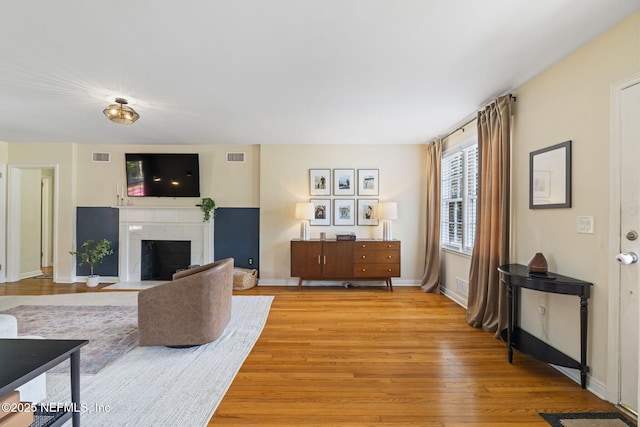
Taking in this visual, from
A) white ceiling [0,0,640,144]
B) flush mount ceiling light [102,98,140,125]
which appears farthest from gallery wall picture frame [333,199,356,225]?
flush mount ceiling light [102,98,140,125]

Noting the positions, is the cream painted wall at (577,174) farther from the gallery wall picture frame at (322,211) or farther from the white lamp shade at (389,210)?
the gallery wall picture frame at (322,211)

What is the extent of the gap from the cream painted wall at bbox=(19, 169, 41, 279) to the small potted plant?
4.03 ft

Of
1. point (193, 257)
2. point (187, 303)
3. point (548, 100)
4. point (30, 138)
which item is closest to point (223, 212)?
point (193, 257)

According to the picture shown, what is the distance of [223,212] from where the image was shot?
5312mm

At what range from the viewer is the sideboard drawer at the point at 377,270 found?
472 centimetres

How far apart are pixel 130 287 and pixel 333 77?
483 cm

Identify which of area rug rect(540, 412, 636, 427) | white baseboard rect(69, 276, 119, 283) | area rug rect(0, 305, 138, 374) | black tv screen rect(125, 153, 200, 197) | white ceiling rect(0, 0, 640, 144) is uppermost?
white ceiling rect(0, 0, 640, 144)

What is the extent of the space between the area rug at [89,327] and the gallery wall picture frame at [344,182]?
140 inches

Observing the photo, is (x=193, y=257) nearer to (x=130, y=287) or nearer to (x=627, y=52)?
(x=130, y=287)

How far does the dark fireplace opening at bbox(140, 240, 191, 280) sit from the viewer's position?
5.29 m

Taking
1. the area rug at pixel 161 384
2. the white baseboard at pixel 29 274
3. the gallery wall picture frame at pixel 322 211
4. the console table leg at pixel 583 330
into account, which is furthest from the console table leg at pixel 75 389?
the white baseboard at pixel 29 274

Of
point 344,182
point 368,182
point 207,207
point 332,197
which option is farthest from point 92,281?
point 368,182

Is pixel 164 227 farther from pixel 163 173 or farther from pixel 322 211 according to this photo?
pixel 322 211

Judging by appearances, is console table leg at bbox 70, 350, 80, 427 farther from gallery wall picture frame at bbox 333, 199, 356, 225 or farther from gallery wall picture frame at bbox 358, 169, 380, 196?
gallery wall picture frame at bbox 358, 169, 380, 196
